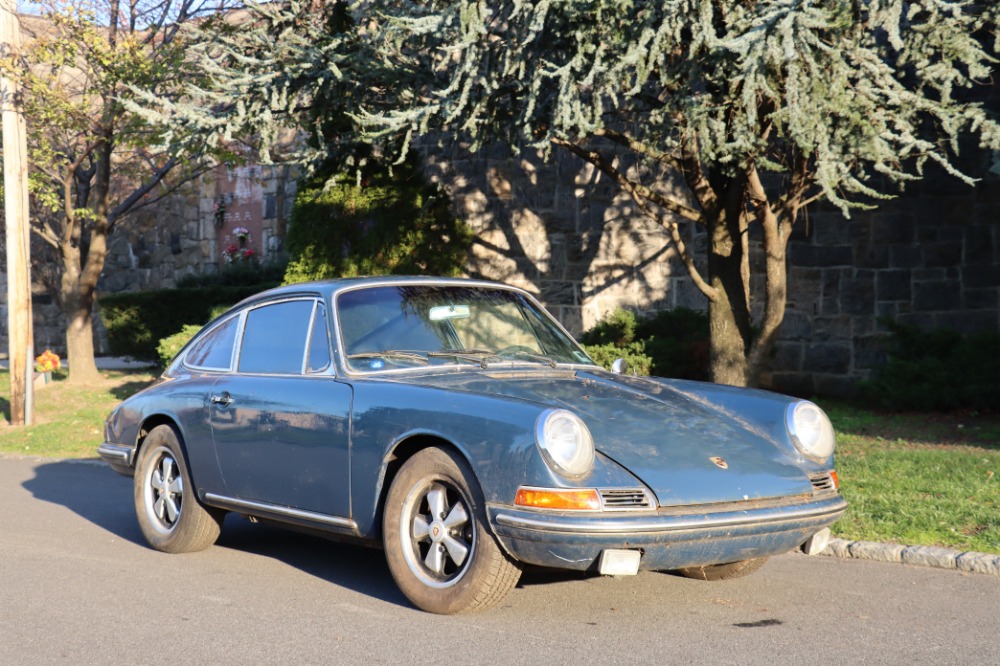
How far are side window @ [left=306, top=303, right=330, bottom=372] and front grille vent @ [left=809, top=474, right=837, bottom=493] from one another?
8.41ft

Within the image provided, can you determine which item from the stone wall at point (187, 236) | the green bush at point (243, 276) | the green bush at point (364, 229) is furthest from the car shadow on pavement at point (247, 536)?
the stone wall at point (187, 236)

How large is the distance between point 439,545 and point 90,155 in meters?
15.9

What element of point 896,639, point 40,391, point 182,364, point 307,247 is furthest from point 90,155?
point 896,639

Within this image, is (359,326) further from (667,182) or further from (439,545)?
(667,182)

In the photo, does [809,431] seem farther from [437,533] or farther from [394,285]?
[394,285]

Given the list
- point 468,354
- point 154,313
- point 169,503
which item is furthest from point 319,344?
point 154,313

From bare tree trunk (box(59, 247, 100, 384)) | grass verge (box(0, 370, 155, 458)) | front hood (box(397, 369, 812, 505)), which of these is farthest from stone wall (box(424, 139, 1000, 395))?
front hood (box(397, 369, 812, 505))

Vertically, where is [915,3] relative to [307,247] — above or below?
above

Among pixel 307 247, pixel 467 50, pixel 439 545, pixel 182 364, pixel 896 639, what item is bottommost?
pixel 896 639

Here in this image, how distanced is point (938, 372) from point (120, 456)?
371 inches

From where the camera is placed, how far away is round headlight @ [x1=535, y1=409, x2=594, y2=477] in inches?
189

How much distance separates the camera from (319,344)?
20.3 ft

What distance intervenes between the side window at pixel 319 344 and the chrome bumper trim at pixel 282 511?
30.0 inches

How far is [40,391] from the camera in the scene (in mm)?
18406
